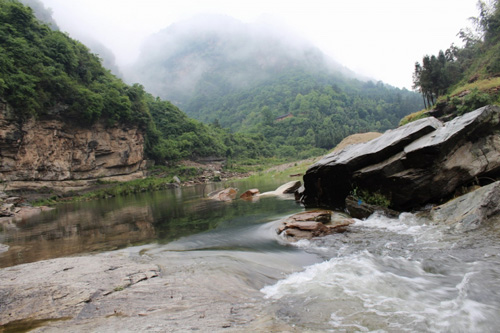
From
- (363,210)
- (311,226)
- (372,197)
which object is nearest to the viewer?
(311,226)

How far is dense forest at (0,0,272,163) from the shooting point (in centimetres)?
4462

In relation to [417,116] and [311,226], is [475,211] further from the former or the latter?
[417,116]

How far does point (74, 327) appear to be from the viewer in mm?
4145

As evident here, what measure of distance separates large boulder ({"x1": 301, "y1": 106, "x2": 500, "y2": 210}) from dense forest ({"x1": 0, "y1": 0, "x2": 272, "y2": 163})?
169 ft

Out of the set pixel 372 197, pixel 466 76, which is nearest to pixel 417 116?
pixel 466 76

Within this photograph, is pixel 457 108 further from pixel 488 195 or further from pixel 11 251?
pixel 11 251

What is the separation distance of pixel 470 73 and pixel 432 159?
52.3 m

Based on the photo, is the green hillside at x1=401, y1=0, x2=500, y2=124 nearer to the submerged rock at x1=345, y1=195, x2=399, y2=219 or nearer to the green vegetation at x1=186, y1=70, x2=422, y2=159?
the submerged rock at x1=345, y1=195, x2=399, y2=219

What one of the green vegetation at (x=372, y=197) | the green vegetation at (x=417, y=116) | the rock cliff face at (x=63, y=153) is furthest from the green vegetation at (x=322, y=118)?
the green vegetation at (x=372, y=197)

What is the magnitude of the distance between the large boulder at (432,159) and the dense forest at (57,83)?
5138cm

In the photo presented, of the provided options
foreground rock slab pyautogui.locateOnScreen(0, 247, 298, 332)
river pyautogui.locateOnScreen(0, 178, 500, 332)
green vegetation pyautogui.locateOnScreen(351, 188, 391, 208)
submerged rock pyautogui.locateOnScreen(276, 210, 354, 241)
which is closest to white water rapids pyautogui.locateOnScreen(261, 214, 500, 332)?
river pyautogui.locateOnScreen(0, 178, 500, 332)

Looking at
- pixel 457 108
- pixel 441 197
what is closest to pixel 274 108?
pixel 457 108

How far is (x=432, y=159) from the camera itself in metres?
10.8

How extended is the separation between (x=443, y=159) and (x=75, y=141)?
61423 millimetres
